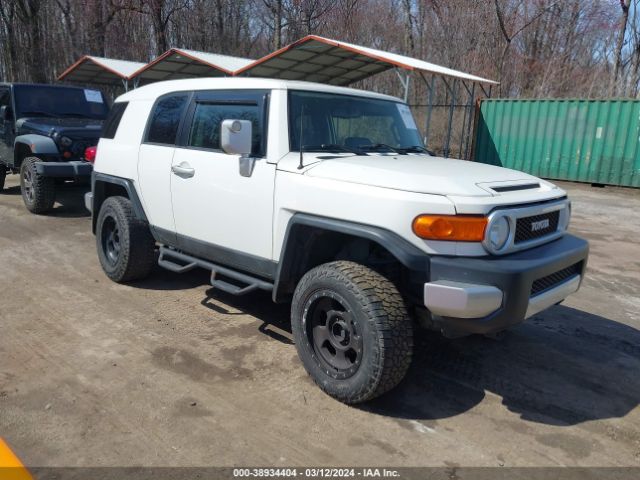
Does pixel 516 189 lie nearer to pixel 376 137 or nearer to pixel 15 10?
pixel 376 137

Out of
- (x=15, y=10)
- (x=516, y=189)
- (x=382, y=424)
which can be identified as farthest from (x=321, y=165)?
(x=15, y=10)

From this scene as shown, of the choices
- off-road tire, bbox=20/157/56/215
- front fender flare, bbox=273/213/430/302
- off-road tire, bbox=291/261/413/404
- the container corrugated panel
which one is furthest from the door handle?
the container corrugated panel

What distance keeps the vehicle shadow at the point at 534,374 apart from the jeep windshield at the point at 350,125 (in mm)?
1651

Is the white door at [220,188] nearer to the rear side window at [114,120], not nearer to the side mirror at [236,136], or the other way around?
the side mirror at [236,136]

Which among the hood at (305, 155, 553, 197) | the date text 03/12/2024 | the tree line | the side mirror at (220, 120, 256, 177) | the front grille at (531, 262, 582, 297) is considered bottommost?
the date text 03/12/2024

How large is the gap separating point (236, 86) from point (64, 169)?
514 centimetres

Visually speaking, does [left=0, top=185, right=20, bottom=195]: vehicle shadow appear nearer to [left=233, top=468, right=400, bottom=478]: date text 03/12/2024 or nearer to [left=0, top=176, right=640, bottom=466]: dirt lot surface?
[left=0, top=176, right=640, bottom=466]: dirt lot surface

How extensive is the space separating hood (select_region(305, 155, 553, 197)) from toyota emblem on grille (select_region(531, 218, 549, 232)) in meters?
0.29

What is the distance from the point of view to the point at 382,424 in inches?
122

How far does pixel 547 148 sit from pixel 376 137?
12.5 metres

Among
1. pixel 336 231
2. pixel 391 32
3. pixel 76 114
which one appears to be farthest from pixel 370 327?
pixel 391 32

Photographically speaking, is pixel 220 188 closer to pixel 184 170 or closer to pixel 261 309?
pixel 184 170

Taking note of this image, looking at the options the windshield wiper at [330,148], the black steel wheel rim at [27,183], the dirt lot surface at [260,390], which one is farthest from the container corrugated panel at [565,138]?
the black steel wheel rim at [27,183]

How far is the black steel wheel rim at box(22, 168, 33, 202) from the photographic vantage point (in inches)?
331
